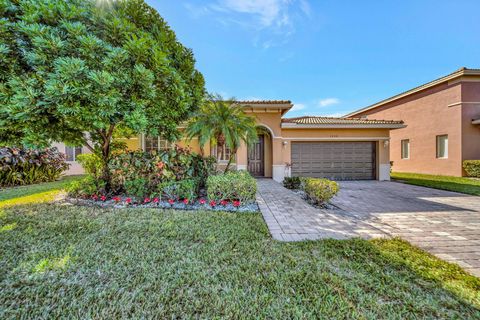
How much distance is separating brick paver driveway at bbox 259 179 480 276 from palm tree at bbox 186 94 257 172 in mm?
2498

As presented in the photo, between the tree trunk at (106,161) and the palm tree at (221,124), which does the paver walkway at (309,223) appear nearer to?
the palm tree at (221,124)

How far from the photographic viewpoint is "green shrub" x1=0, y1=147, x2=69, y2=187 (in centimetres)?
874

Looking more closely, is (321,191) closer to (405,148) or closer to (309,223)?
(309,223)

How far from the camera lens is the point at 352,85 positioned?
1728 centimetres

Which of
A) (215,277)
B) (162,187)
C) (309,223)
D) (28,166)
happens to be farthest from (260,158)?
(28,166)

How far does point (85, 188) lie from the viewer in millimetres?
6234

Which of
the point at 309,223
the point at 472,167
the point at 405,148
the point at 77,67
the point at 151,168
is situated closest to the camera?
the point at 77,67

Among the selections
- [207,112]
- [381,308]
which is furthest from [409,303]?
[207,112]

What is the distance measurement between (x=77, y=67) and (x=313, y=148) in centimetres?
1194

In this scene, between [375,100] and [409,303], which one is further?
[375,100]

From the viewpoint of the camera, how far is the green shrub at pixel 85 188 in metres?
6.22

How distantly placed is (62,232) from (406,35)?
62.3 ft

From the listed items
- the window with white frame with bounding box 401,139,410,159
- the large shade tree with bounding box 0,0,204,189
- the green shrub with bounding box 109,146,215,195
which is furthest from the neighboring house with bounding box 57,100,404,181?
the window with white frame with bounding box 401,139,410,159

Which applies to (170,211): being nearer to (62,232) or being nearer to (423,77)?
Result: (62,232)
